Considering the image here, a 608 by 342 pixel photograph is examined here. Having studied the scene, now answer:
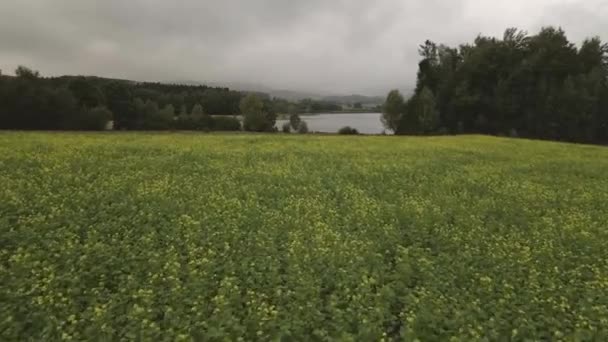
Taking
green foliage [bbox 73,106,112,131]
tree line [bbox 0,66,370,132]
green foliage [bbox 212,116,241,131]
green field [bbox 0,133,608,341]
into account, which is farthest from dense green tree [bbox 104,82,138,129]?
green field [bbox 0,133,608,341]

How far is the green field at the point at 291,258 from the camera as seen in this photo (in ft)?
18.4

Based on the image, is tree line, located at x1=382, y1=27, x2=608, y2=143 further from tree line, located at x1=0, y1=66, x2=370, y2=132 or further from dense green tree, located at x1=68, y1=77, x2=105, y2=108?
dense green tree, located at x1=68, y1=77, x2=105, y2=108

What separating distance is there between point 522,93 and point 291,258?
71851mm

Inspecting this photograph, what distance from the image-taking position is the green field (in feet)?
18.4

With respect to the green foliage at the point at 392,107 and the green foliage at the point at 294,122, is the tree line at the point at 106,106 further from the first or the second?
the green foliage at the point at 392,107

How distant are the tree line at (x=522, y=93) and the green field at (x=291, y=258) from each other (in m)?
56.3

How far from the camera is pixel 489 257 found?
8180mm

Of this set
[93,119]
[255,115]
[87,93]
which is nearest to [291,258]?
[93,119]

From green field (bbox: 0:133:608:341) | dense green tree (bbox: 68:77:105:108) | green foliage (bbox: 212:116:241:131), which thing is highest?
dense green tree (bbox: 68:77:105:108)

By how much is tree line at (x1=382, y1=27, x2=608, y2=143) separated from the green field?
185 ft

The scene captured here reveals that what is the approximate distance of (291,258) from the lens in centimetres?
779

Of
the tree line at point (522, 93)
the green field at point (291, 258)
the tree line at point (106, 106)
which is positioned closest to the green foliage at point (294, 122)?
the tree line at point (106, 106)

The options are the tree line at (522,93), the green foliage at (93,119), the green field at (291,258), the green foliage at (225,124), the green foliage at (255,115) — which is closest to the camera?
the green field at (291,258)

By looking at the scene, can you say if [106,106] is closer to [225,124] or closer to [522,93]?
[225,124]
